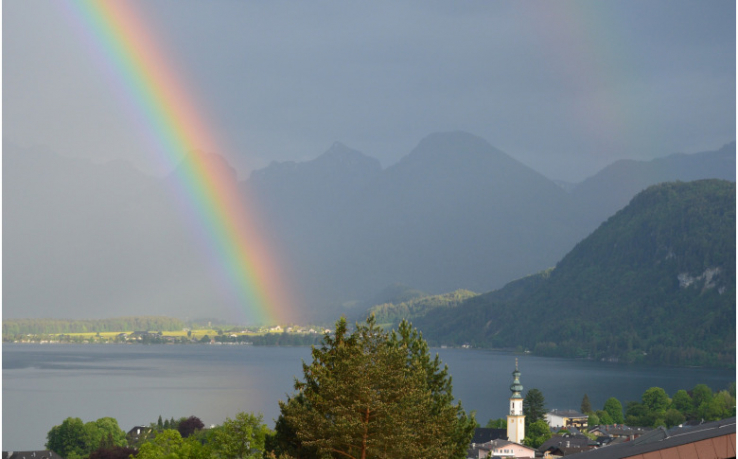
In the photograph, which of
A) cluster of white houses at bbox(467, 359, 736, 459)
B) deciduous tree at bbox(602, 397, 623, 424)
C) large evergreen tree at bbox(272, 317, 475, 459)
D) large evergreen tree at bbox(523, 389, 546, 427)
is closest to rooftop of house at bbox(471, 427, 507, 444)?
cluster of white houses at bbox(467, 359, 736, 459)

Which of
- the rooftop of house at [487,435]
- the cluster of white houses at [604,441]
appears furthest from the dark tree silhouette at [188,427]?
the rooftop of house at [487,435]

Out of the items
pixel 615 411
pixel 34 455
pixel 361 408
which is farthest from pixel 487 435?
pixel 361 408

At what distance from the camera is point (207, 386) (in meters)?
128

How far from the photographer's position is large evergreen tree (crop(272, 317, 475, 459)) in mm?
12477

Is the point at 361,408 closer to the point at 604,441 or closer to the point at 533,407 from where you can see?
the point at 604,441

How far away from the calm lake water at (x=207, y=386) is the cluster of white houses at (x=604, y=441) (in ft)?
50.1

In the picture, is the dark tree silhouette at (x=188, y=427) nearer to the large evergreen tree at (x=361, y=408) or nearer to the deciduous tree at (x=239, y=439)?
the deciduous tree at (x=239, y=439)

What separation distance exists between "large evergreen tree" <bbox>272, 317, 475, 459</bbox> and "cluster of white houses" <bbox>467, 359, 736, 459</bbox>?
2.41m

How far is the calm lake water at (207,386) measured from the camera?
9450 centimetres

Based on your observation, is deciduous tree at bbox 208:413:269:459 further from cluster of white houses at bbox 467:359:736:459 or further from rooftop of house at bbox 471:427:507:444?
rooftop of house at bbox 471:427:507:444

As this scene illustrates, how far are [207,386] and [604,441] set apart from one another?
72190 mm

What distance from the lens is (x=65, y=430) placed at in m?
65.6

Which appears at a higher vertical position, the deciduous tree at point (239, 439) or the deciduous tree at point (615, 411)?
the deciduous tree at point (239, 439)

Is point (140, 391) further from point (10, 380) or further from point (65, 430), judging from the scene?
point (65, 430)
